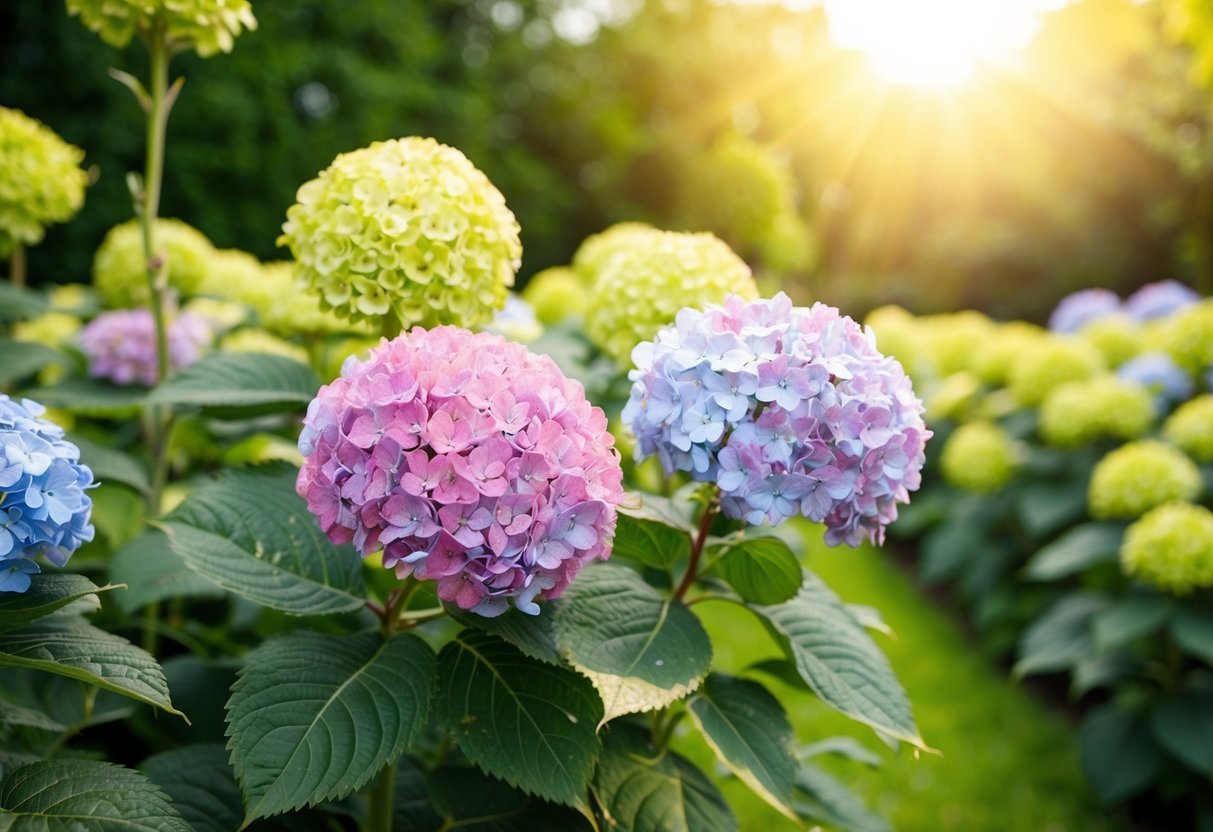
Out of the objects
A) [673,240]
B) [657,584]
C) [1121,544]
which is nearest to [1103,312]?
[1121,544]

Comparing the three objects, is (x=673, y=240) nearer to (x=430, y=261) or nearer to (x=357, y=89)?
(x=430, y=261)

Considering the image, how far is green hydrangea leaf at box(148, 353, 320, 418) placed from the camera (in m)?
1.60

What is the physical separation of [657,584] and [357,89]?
38.0ft

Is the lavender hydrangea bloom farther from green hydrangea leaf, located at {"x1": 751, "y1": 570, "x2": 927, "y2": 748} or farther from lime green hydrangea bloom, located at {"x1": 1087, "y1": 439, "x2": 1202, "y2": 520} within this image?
green hydrangea leaf, located at {"x1": 751, "y1": 570, "x2": 927, "y2": 748}

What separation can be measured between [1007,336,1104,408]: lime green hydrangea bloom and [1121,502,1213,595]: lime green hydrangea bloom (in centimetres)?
144

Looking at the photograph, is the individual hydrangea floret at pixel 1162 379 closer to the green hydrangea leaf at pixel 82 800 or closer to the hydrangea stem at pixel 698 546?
the hydrangea stem at pixel 698 546

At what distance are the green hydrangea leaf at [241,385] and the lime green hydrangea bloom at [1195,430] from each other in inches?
134

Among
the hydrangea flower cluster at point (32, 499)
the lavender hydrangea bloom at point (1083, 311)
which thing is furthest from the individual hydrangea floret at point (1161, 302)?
the hydrangea flower cluster at point (32, 499)

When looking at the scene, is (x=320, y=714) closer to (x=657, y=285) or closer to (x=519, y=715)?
(x=519, y=715)

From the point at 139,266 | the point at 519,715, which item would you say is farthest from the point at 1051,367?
the point at 519,715

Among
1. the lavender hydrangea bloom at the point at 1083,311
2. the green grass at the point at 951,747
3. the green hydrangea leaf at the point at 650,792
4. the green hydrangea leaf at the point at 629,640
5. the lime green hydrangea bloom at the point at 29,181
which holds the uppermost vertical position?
the lavender hydrangea bloom at the point at 1083,311

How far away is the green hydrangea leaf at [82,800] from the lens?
106cm

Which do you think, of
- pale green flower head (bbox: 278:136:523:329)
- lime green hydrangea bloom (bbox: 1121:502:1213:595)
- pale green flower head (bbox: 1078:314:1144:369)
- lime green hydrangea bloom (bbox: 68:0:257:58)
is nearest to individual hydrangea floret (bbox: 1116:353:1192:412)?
pale green flower head (bbox: 1078:314:1144:369)

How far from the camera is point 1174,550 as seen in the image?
302cm
